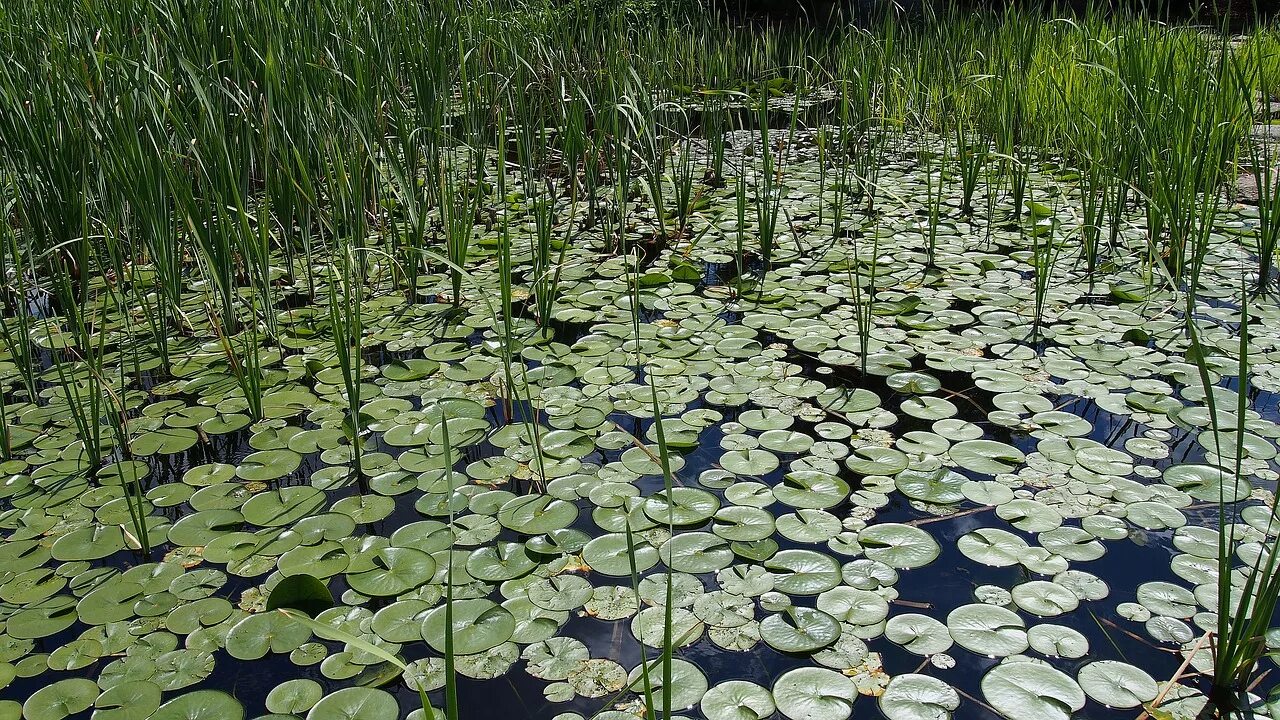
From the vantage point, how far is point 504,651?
1184mm

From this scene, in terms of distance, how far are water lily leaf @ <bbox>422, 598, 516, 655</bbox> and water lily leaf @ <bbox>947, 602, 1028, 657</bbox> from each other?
0.59m

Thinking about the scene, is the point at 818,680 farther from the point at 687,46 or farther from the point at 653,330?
the point at 687,46

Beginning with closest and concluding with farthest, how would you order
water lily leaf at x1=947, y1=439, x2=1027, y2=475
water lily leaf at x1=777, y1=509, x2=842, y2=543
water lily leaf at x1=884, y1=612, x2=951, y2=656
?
water lily leaf at x1=884, y1=612, x2=951, y2=656, water lily leaf at x1=777, y1=509, x2=842, y2=543, water lily leaf at x1=947, y1=439, x2=1027, y2=475

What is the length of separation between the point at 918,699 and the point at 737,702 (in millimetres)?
217

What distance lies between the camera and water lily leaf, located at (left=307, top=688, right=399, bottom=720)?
1.08 metres

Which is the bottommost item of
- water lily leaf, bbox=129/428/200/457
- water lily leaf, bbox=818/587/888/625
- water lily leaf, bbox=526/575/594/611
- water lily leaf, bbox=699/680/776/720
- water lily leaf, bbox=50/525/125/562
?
water lily leaf, bbox=699/680/776/720

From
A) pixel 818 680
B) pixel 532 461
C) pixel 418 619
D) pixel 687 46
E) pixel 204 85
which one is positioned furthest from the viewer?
pixel 687 46

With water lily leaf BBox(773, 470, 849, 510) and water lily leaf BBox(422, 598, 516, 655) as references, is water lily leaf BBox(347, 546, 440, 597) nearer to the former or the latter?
water lily leaf BBox(422, 598, 516, 655)

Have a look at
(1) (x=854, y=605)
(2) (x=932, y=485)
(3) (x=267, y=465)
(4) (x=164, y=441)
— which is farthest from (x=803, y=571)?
(4) (x=164, y=441)

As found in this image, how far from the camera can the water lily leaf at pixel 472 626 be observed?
1.19 metres

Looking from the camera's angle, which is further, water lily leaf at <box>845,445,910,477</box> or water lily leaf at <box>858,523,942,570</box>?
water lily leaf at <box>845,445,910,477</box>

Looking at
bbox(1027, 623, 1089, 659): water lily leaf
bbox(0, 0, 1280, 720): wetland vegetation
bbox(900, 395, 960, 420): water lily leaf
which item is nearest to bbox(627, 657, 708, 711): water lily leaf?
bbox(0, 0, 1280, 720): wetland vegetation

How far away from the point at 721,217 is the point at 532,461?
156 centimetres

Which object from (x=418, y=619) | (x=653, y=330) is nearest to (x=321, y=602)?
(x=418, y=619)
